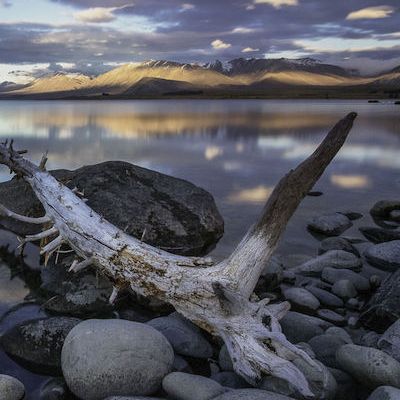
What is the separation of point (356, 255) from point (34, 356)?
253 inches

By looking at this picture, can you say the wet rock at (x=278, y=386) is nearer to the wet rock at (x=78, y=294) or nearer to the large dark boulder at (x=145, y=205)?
the wet rock at (x=78, y=294)

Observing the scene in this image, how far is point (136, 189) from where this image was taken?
34.0 ft

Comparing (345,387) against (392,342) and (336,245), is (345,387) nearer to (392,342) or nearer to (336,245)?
(392,342)

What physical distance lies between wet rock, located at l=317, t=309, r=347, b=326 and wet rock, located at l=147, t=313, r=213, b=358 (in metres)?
1.97

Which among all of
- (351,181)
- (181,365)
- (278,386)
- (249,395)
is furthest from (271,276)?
(351,181)

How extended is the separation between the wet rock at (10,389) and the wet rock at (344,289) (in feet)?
16.1

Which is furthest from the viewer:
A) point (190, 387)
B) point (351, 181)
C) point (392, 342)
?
point (351, 181)

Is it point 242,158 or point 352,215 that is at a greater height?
point 352,215

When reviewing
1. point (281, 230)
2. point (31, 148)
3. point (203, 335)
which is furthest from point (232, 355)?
point (31, 148)

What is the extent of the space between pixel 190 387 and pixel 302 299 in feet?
10.4

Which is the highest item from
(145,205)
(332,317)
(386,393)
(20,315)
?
(145,205)

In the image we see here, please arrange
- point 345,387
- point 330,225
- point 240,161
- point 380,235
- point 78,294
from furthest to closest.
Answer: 1. point 240,161
2. point 330,225
3. point 380,235
4. point 78,294
5. point 345,387

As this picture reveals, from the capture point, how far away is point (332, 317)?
710 cm

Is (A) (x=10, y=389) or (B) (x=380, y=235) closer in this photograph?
(A) (x=10, y=389)
